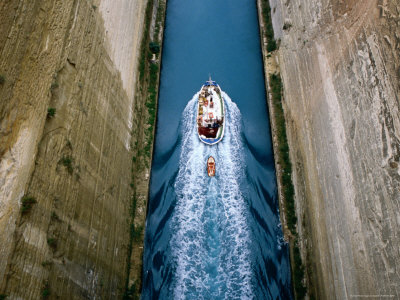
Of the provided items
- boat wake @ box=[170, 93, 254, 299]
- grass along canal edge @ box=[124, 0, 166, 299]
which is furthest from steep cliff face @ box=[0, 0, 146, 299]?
boat wake @ box=[170, 93, 254, 299]

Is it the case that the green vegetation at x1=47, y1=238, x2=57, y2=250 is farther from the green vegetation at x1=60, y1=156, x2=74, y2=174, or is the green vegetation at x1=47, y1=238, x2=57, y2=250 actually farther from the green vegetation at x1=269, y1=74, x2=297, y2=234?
the green vegetation at x1=269, y1=74, x2=297, y2=234

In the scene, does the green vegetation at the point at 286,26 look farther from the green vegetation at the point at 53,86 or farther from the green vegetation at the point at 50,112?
the green vegetation at the point at 50,112

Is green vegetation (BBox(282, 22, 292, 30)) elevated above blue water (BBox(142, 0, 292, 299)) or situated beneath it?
elevated above

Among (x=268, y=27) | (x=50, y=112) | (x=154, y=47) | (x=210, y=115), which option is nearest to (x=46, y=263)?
(x=50, y=112)

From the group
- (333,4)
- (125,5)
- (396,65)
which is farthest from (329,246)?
(125,5)

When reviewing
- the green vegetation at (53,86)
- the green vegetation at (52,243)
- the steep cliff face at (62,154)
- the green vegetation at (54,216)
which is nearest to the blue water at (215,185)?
the steep cliff face at (62,154)

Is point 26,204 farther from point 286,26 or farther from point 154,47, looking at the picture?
point 286,26
